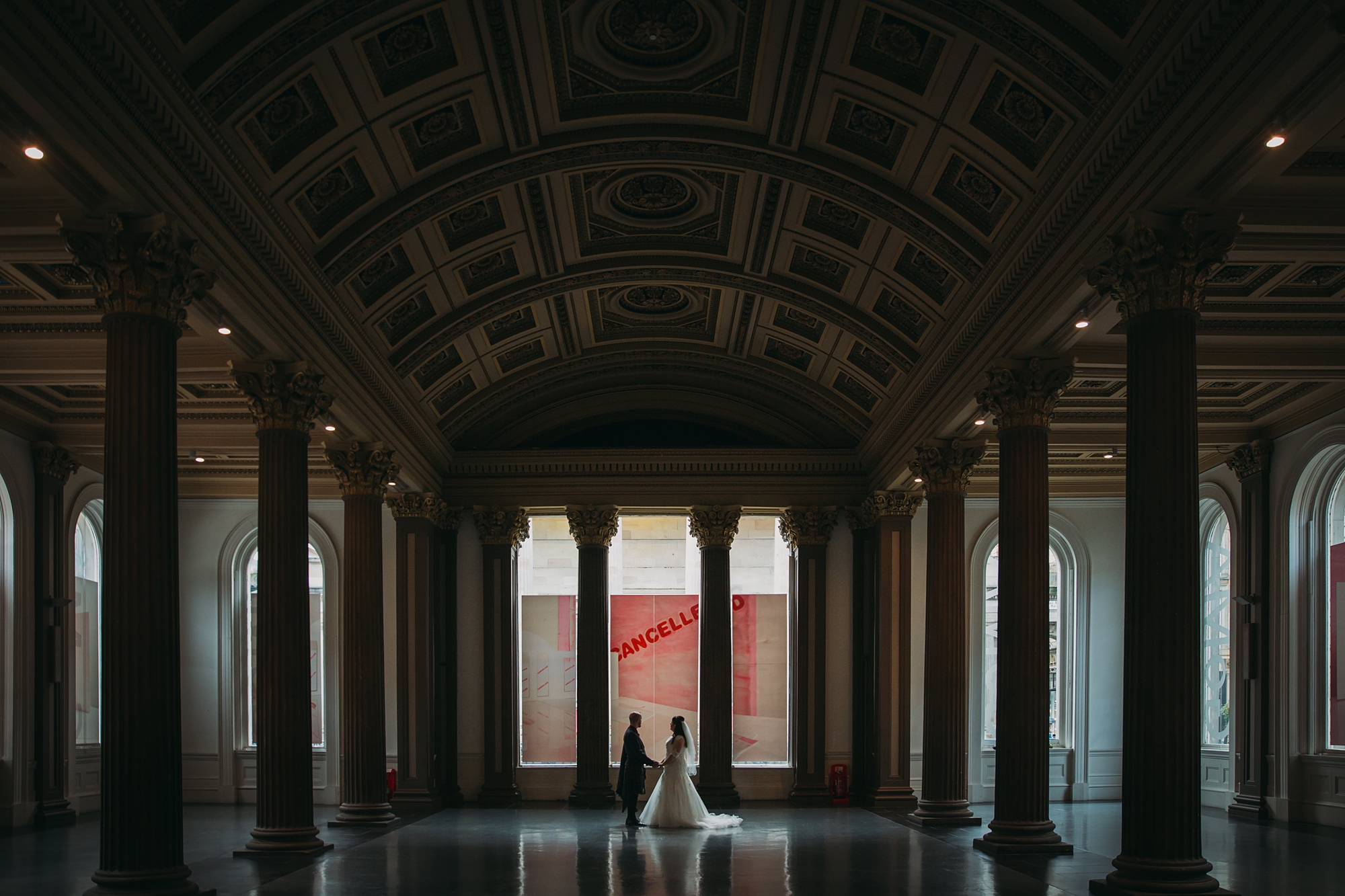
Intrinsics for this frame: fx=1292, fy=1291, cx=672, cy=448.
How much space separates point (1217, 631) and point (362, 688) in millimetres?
17873

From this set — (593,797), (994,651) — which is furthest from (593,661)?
(994,651)

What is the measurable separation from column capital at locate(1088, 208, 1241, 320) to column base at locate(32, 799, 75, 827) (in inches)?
811

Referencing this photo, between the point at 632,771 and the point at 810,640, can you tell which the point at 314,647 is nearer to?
the point at 632,771

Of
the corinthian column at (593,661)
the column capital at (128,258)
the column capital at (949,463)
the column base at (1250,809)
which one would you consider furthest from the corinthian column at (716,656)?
the column capital at (128,258)

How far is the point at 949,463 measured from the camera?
22.6 meters

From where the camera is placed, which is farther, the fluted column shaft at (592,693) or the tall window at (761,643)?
the tall window at (761,643)

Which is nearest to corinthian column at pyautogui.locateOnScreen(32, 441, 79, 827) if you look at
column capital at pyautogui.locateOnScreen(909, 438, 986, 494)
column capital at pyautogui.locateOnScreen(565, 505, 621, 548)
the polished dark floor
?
the polished dark floor

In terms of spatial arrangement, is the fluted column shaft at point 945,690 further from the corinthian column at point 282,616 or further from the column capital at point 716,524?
the corinthian column at point 282,616

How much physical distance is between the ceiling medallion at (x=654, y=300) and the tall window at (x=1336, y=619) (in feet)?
40.8

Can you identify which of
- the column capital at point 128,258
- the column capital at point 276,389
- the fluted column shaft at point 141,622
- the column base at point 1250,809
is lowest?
the column base at point 1250,809

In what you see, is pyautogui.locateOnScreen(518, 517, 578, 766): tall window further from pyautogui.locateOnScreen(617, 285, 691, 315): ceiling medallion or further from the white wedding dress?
pyautogui.locateOnScreen(617, 285, 691, 315): ceiling medallion

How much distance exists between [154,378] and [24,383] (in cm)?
885

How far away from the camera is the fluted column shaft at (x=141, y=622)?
11.9 m

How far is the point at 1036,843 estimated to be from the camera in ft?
55.3
